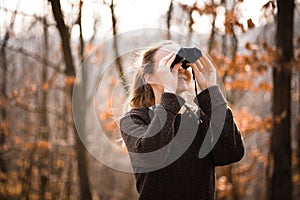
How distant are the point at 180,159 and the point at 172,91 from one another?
31cm

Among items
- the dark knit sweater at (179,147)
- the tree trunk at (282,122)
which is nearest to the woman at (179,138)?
Result: the dark knit sweater at (179,147)

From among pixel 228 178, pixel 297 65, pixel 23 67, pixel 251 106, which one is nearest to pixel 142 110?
pixel 297 65

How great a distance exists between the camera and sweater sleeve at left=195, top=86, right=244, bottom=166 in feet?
7.32

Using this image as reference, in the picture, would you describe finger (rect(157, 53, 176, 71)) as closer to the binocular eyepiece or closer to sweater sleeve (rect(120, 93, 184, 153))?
the binocular eyepiece

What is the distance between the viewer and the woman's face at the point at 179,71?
2.38m

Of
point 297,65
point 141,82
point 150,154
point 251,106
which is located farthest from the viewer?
point 251,106

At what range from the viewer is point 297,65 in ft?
18.7

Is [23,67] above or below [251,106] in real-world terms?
above

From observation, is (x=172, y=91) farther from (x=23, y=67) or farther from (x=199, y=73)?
(x=23, y=67)

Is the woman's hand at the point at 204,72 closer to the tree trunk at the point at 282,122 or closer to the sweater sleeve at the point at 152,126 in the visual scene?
the sweater sleeve at the point at 152,126

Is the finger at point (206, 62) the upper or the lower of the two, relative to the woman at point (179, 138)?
upper

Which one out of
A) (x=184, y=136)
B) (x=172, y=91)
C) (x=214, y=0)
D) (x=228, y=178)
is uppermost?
(x=214, y=0)

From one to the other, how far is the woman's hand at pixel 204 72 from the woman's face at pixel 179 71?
0.07 metres

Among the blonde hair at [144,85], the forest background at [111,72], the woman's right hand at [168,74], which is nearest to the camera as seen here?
the woman's right hand at [168,74]
